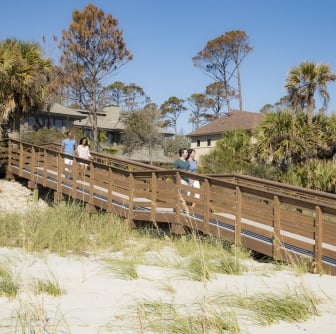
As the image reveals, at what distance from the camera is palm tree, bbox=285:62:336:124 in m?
18.7

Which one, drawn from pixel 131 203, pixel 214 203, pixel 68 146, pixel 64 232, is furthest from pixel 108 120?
pixel 64 232

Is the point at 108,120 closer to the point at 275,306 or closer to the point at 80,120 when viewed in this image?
the point at 80,120

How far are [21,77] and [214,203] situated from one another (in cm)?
949

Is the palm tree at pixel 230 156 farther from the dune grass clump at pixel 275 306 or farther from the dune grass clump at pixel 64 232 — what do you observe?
the dune grass clump at pixel 275 306

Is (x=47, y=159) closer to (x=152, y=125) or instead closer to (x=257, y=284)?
(x=257, y=284)

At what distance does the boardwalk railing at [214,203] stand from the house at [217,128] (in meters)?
25.5

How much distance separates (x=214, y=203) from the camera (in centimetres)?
898

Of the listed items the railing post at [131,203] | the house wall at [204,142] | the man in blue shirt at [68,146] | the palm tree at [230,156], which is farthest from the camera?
the house wall at [204,142]

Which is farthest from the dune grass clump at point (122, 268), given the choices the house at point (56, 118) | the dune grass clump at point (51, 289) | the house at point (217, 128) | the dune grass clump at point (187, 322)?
the house at point (217, 128)

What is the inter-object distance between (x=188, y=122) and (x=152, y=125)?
68.9 ft

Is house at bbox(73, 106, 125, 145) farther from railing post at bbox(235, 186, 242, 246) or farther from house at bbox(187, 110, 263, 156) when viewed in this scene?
railing post at bbox(235, 186, 242, 246)

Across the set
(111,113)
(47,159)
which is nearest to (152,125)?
(111,113)

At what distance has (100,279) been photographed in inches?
236

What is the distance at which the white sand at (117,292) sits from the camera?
3.94 meters
